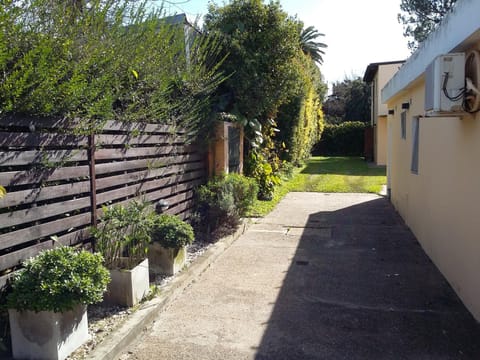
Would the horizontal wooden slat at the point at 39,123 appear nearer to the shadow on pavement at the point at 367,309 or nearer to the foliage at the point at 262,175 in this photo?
the shadow on pavement at the point at 367,309

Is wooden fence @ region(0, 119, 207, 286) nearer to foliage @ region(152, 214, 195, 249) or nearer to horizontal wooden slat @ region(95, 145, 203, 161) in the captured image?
horizontal wooden slat @ region(95, 145, 203, 161)

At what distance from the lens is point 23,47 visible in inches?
129

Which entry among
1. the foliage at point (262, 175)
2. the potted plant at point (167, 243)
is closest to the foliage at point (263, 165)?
the foliage at point (262, 175)

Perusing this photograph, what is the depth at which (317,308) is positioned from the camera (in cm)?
427

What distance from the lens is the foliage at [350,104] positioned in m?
32.4

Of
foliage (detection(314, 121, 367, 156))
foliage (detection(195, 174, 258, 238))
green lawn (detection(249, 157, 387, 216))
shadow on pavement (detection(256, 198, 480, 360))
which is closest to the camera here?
shadow on pavement (detection(256, 198, 480, 360))

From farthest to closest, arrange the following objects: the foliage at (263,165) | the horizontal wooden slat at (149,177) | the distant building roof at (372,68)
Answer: the distant building roof at (372,68) < the foliage at (263,165) < the horizontal wooden slat at (149,177)

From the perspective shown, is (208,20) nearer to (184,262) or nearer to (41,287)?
(184,262)

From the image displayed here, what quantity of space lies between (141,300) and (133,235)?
2.32ft

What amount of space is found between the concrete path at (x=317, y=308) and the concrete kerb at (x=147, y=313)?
3.1 inches

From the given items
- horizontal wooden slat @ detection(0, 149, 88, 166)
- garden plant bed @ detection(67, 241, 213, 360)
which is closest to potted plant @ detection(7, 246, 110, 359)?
garden plant bed @ detection(67, 241, 213, 360)

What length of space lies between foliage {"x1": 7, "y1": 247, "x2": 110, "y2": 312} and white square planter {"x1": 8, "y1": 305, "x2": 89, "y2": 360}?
91 millimetres

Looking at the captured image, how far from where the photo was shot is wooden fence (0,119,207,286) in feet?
10.5

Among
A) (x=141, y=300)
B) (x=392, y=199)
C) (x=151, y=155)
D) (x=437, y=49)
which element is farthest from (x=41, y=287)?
(x=392, y=199)
